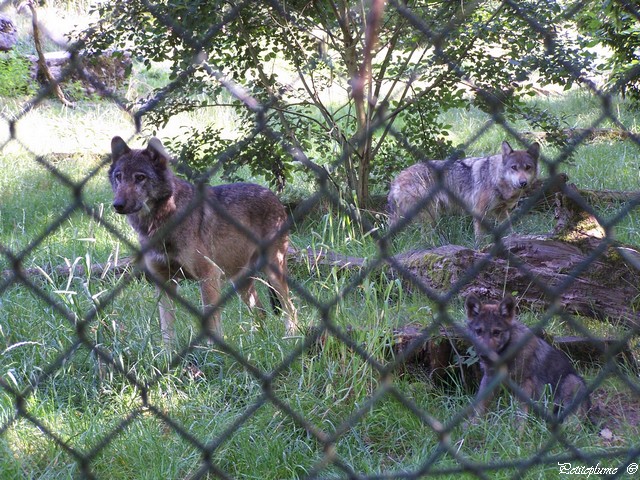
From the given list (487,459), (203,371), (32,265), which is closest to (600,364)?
(487,459)

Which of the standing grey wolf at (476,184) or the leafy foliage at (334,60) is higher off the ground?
the leafy foliage at (334,60)

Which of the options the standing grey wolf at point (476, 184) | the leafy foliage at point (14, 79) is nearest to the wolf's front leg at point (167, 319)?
the standing grey wolf at point (476, 184)

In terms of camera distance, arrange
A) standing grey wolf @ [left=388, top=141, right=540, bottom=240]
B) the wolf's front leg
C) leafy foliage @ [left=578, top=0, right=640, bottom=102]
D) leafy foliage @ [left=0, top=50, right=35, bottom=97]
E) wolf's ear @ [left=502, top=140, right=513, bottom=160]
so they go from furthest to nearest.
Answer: leafy foliage @ [left=0, top=50, right=35, bottom=97], wolf's ear @ [left=502, top=140, right=513, bottom=160], standing grey wolf @ [left=388, top=141, right=540, bottom=240], leafy foliage @ [left=578, top=0, right=640, bottom=102], the wolf's front leg

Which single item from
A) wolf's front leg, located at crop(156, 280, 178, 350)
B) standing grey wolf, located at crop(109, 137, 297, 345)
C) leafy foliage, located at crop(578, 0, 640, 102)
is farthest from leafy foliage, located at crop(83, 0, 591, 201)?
wolf's front leg, located at crop(156, 280, 178, 350)

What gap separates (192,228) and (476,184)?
4.72m

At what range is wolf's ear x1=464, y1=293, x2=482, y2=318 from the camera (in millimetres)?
4238

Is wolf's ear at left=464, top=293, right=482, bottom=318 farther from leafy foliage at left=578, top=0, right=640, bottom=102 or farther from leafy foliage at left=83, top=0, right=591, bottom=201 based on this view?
leafy foliage at left=578, top=0, right=640, bottom=102

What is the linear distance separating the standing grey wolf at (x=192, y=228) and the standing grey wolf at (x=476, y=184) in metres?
1.74

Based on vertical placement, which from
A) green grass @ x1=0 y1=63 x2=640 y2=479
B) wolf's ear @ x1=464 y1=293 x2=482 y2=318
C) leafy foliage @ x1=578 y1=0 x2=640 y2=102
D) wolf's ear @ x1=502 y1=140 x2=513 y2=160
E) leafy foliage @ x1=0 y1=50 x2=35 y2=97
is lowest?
green grass @ x1=0 y1=63 x2=640 y2=479

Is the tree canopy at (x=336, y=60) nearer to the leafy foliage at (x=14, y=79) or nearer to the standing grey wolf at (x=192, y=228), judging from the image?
the standing grey wolf at (x=192, y=228)

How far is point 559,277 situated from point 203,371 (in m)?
2.39

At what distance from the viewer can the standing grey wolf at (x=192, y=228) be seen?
14.7 feet

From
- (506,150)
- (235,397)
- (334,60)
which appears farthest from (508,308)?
(506,150)

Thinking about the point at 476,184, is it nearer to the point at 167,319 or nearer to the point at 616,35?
the point at 616,35
